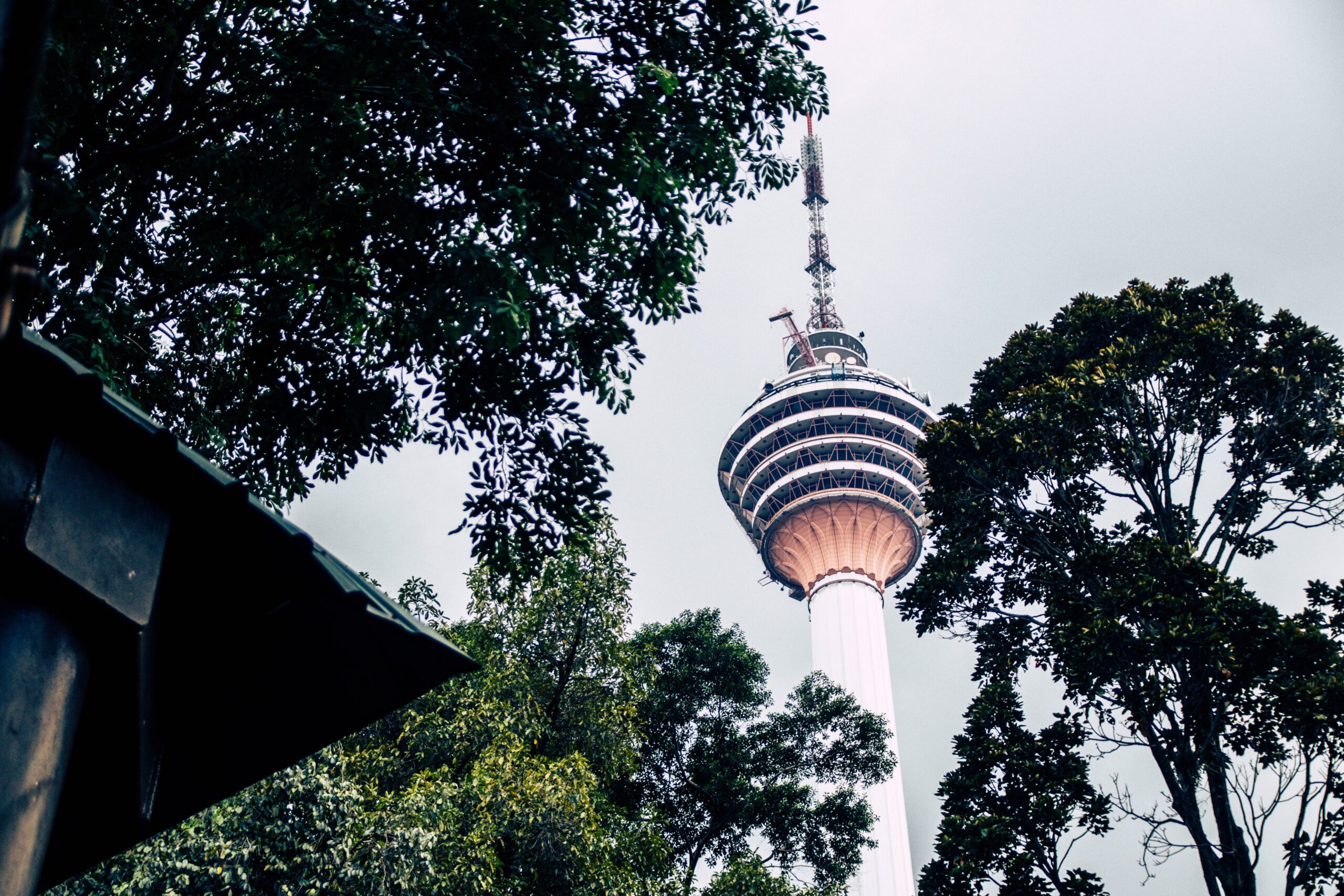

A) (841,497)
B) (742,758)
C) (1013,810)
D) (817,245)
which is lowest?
(1013,810)

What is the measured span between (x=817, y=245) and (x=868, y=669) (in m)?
29.7

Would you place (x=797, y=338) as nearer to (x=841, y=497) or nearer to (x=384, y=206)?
(x=841, y=497)

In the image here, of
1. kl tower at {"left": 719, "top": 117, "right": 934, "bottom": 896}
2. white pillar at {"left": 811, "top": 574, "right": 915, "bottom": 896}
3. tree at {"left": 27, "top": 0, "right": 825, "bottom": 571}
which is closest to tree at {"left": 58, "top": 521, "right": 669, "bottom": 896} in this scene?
tree at {"left": 27, "top": 0, "right": 825, "bottom": 571}

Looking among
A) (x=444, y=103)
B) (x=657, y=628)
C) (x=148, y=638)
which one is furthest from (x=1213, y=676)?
(x=657, y=628)

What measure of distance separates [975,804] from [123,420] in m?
13.2

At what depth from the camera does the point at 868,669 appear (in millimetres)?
48844

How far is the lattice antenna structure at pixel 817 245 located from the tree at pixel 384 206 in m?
55.2

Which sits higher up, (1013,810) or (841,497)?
(841,497)

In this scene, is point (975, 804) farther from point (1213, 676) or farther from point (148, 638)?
point (148, 638)

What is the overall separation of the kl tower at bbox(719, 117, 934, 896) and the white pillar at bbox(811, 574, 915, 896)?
2.7 inches

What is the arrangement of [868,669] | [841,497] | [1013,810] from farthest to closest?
[841,497] → [868,669] → [1013,810]

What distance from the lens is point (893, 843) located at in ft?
145

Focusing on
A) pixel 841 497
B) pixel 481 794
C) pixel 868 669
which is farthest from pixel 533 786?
pixel 841 497

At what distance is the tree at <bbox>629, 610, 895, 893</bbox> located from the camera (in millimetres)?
22094
